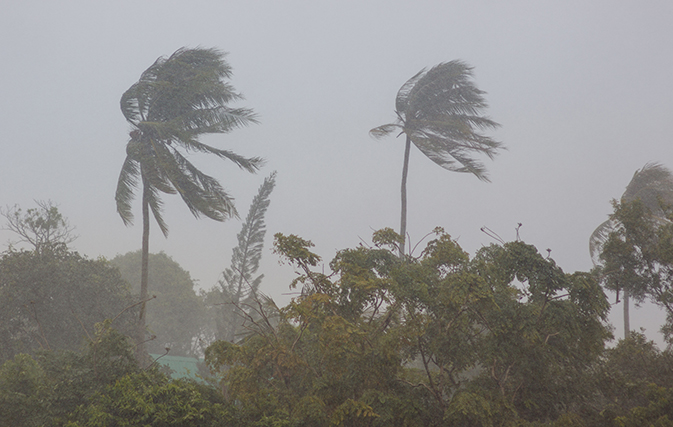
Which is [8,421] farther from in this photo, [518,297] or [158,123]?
[158,123]

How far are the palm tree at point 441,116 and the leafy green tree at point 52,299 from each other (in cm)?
1021

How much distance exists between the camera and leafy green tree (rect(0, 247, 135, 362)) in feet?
→ 42.4

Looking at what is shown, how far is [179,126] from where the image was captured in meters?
15.0

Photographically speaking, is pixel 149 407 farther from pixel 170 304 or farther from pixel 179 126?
pixel 170 304

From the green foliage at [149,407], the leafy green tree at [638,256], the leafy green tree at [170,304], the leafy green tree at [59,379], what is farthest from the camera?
the leafy green tree at [170,304]

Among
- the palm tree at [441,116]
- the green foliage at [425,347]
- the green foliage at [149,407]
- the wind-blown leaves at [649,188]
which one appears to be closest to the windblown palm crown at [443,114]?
the palm tree at [441,116]

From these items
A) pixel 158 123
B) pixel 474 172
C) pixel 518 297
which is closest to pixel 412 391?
pixel 518 297

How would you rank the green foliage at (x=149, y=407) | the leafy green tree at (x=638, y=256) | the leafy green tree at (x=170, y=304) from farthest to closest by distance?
the leafy green tree at (x=170, y=304)
the leafy green tree at (x=638, y=256)
the green foliage at (x=149, y=407)

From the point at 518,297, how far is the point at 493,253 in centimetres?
80

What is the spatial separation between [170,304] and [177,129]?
23994 millimetres

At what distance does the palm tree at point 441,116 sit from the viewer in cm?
1500

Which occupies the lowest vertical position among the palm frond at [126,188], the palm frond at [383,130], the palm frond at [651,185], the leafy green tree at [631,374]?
the leafy green tree at [631,374]

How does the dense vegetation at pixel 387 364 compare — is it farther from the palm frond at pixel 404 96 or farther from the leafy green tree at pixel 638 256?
the palm frond at pixel 404 96

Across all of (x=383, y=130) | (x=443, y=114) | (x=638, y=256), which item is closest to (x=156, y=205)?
(x=383, y=130)
